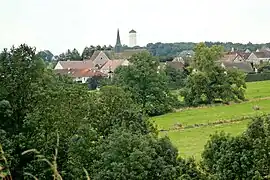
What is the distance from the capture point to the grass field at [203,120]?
34656mm

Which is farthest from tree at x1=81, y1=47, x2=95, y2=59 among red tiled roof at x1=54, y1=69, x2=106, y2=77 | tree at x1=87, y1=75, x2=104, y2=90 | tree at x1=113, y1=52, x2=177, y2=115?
tree at x1=113, y1=52, x2=177, y2=115

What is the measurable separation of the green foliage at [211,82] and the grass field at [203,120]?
85.4 inches

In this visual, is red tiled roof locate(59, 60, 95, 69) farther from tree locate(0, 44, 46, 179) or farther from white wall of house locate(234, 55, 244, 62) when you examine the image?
tree locate(0, 44, 46, 179)

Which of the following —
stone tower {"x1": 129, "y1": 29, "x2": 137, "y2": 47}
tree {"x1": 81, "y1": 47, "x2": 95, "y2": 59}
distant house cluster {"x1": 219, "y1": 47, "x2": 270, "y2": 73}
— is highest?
stone tower {"x1": 129, "y1": 29, "x2": 137, "y2": 47}

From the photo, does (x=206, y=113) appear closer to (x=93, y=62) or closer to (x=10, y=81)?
(x=10, y=81)

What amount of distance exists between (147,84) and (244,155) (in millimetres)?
41037

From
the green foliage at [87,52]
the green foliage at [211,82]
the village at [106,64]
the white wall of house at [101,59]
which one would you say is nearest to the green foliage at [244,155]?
the green foliage at [211,82]

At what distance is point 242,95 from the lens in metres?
57.0

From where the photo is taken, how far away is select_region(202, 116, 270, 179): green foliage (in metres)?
15.3

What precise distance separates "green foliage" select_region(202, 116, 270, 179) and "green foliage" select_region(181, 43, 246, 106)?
39.3 meters

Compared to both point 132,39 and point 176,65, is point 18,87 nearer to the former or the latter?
point 176,65

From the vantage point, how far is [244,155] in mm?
15742

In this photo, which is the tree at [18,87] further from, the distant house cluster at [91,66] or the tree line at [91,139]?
the distant house cluster at [91,66]

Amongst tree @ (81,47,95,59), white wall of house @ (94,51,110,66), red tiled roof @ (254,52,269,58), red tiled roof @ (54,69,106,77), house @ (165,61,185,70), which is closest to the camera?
house @ (165,61,185,70)
